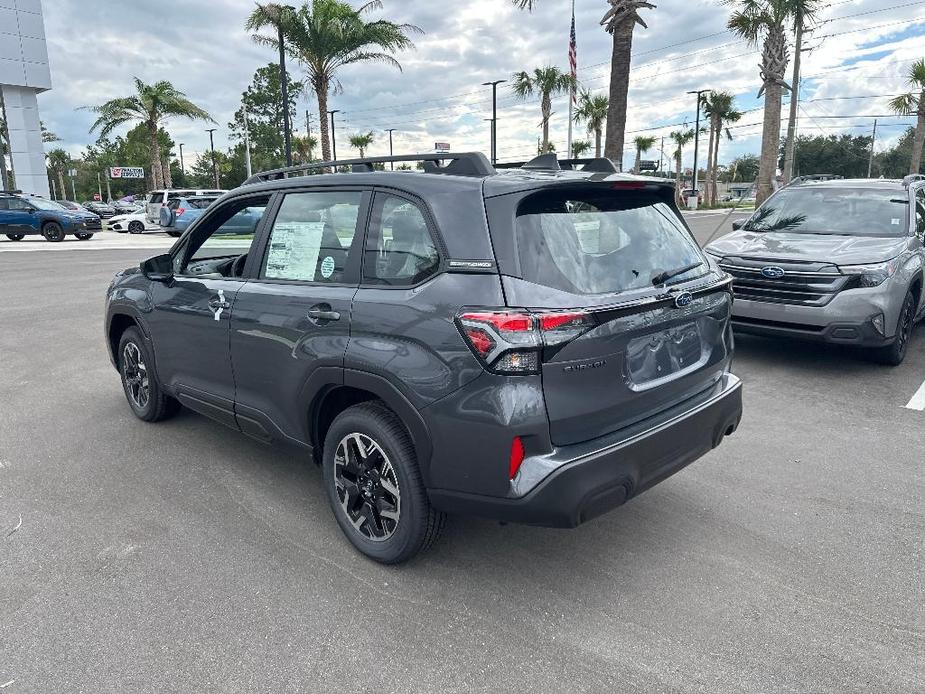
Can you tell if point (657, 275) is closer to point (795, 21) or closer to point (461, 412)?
point (461, 412)

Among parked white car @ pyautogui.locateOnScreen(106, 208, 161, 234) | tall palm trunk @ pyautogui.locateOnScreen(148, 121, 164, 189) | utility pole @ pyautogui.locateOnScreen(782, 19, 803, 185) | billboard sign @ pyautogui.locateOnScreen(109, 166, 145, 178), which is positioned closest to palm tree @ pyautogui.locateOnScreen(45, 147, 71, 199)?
billboard sign @ pyautogui.locateOnScreen(109, 166, 145, 178)

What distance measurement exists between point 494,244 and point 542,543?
1.57 metres

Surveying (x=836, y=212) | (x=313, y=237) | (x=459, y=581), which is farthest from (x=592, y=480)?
(x=836, y=212)

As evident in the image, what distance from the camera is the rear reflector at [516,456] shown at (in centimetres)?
256

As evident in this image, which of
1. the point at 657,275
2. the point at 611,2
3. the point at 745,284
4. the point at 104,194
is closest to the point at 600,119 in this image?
the point at 611,2

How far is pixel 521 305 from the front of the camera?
2.57 metres

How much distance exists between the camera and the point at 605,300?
8.92 feet

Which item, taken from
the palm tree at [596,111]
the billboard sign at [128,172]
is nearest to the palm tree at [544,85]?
the palm tree at [596,111]

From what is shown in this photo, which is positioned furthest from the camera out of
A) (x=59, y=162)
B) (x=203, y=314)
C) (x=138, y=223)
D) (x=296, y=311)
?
(x=59, y=162)

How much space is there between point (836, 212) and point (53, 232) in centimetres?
2561

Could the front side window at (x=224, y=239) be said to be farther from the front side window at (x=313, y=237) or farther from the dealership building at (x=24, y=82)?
the dealership building at (x=24, y=82)

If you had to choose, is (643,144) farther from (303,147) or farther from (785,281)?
(785,281)

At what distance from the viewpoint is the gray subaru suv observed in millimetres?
2586

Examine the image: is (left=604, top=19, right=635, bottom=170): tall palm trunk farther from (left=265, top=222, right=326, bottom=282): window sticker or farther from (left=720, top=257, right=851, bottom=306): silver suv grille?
(left=265, top=222, right=326, bottom=282): window sticker
